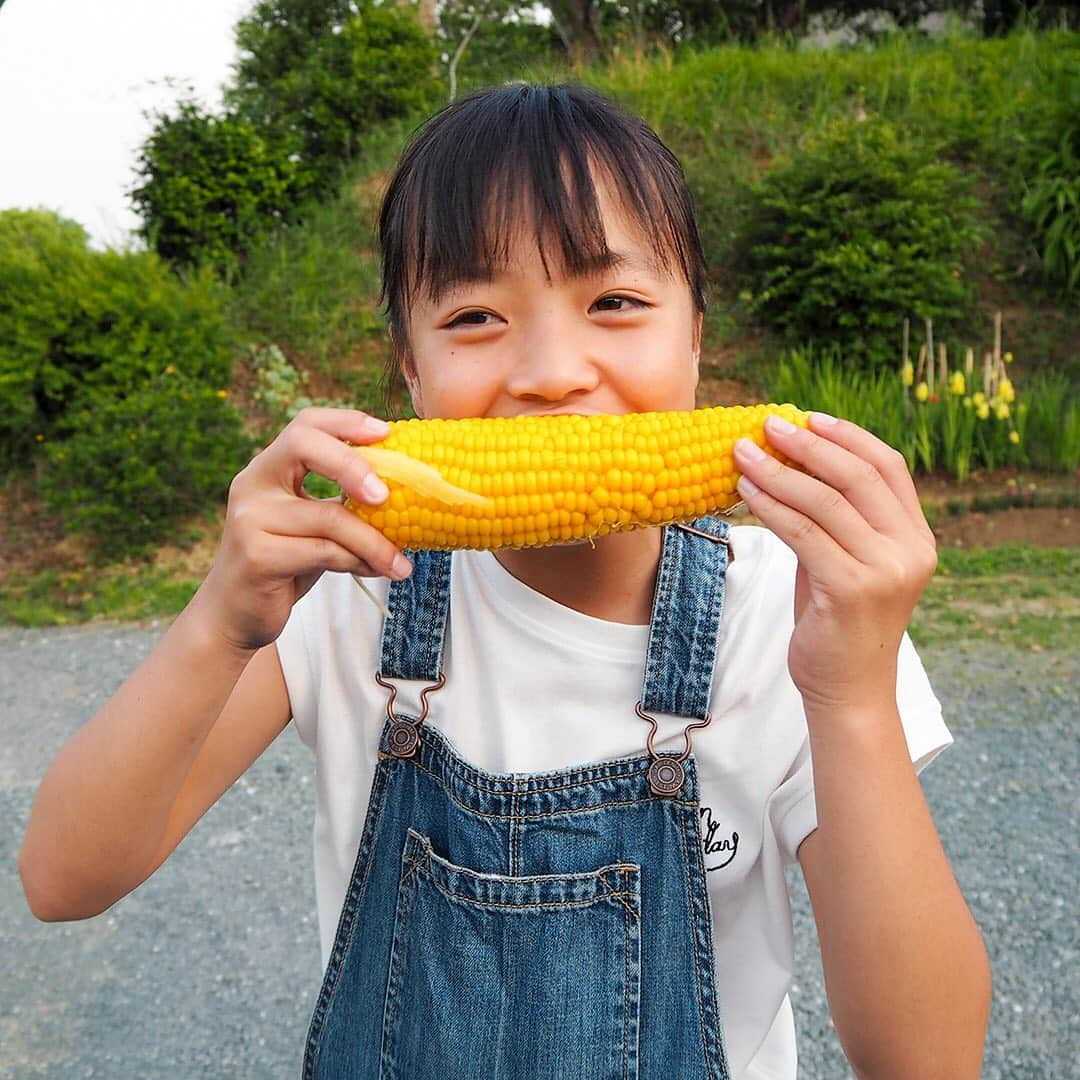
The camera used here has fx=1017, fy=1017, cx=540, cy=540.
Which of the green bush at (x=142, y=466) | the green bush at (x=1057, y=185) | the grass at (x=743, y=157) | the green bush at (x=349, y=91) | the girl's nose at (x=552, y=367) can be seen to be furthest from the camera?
the green bush at (x=349, y=91)

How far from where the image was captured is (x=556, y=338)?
1.41 metres

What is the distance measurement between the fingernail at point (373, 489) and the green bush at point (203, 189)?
26.9ft

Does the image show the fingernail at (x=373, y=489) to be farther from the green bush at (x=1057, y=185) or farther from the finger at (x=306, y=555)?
the green bush at (x=1057, y=185)

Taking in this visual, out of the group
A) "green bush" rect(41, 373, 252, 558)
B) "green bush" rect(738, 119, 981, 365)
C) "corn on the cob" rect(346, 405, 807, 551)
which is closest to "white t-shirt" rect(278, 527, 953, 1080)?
"corn on the cob" rect(346, 405, 807, 551)

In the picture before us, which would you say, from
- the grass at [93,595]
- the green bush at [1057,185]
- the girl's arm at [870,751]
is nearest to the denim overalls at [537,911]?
the girl's arm at [870,751]

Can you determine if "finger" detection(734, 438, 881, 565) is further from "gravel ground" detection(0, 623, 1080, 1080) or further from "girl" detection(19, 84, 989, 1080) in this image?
"gravel ground" detection(0, 623, 1080, 1080)

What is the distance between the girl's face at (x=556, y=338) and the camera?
142 centimetres

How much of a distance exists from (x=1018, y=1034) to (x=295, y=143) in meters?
9.49

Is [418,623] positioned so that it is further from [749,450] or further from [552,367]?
[749,450]

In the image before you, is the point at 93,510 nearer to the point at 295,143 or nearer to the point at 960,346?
the point at 295,143

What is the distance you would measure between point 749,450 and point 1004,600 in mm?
4794

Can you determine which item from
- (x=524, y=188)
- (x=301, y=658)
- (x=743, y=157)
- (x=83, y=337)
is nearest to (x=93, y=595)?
(x=83, y=337)

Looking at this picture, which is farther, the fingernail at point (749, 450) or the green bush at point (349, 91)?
the green bush at point (349, 91)

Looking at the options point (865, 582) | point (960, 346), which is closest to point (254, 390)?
point (960, 346)
